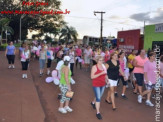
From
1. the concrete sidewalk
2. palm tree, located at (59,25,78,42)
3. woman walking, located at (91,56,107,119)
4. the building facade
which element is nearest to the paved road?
the concrete sidewalk

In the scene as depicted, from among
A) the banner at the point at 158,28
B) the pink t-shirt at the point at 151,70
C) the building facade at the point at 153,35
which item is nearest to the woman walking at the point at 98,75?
the pink t-shirt at the point at 151,70

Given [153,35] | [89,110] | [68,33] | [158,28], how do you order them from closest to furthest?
[89,110], [158,28], [153,35], [68,33]

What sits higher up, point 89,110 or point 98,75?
point 98,75

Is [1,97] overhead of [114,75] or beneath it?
beneath

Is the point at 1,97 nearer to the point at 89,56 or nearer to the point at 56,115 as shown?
the point at 56,115

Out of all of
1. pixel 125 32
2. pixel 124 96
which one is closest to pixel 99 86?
pixel 124 96

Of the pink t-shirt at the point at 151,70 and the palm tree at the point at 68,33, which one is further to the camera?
the palm tree at the point at 68,33

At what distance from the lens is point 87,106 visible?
570 centimetres

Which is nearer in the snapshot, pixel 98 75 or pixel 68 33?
pixel 98 75

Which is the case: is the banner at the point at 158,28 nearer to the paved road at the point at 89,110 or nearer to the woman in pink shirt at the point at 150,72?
the paved road at the point at 89,110

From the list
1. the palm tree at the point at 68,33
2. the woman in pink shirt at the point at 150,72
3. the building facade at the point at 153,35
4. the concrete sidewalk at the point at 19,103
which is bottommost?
the concrete sidewalk at the point at 19,103

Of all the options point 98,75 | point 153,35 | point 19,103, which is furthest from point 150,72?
point 153,35

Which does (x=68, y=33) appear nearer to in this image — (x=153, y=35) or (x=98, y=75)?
(x=153, y=35)

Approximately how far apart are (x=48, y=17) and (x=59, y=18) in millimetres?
2706
